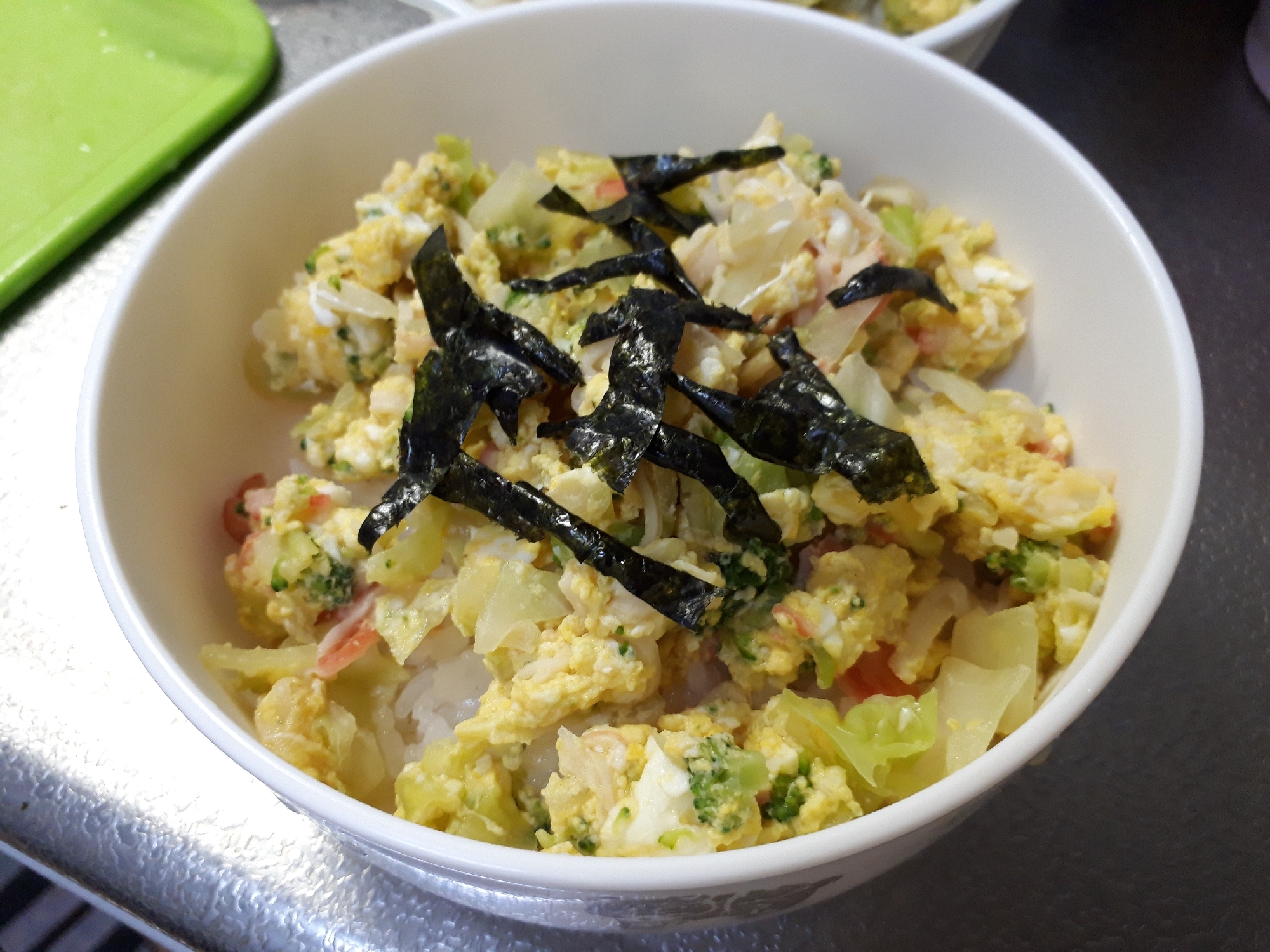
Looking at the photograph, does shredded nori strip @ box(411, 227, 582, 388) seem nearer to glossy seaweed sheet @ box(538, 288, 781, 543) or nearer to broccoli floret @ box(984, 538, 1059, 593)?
glossy seaweed sheet @ box(538, 288, 781, 543)

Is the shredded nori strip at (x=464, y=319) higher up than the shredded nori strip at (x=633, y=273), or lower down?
lower down

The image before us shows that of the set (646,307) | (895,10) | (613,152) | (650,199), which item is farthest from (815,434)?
(895,10)

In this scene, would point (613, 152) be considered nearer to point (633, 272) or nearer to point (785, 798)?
point (633, 272)

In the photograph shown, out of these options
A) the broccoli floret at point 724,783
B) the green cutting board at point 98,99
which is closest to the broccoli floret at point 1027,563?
the broccoli floret at point 724,783

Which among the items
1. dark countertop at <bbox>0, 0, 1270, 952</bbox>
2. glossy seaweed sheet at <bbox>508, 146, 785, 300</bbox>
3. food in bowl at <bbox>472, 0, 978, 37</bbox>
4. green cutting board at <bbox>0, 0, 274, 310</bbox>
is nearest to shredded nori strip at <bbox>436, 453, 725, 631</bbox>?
glossy seaweed sheet at <bbox>508, 146, 785, 300</bbox>

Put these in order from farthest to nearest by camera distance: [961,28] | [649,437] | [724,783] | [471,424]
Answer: [961,28]
[471,424]
[649,437]
[724,783]

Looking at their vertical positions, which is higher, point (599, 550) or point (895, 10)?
point (895, 10)

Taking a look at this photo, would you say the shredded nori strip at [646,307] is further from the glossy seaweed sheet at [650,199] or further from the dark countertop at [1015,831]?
the dark countertop at [1015,831]
